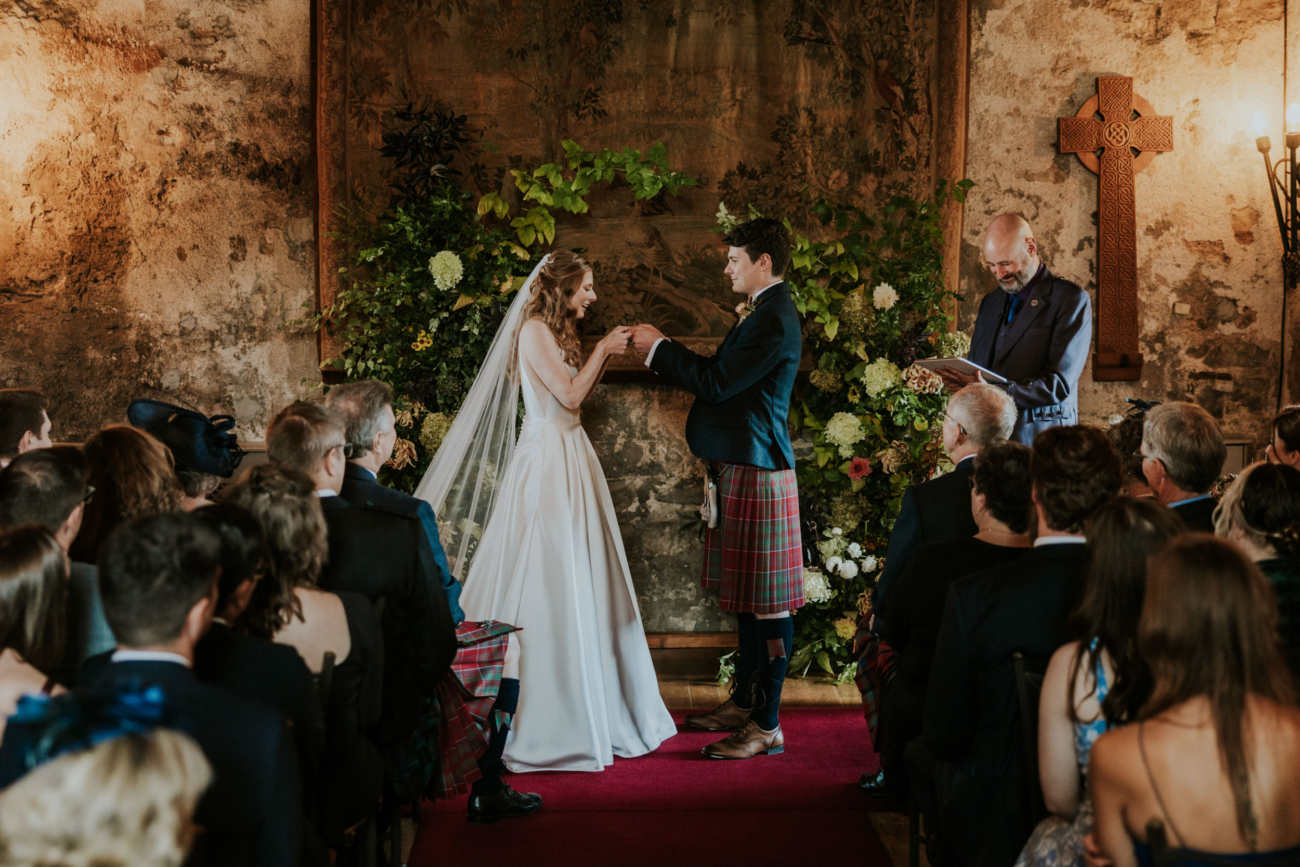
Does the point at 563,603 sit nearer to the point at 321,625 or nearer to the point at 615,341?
the point at 615,341

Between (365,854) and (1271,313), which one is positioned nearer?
(365,854)

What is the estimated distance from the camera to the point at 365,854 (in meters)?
2.56

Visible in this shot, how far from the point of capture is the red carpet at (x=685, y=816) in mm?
3150

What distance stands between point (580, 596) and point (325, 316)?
207 cm

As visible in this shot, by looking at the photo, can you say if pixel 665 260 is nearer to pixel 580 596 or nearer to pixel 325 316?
pixel 325 316

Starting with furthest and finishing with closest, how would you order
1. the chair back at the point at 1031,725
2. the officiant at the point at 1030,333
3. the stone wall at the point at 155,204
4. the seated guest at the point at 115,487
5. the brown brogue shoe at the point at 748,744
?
the stone wall at the point at 155,204 < the officiant at the point at 1030,333 < the brown brogue shoe at the point at 748,744 < the seated guest at the point at 115,487 < the chair back at the point at 1031,725

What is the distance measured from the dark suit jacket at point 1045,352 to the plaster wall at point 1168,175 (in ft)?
2.96

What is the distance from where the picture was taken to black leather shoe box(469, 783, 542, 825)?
338cm

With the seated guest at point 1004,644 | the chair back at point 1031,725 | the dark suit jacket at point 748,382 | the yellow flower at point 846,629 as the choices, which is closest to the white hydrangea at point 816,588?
the yellow flower at point 846,629

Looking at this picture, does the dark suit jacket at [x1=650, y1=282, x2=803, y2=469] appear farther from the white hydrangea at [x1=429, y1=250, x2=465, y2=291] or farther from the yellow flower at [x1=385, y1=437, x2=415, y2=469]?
the yellow flower at [x1=385, y1=437, x2=415, y2=469]

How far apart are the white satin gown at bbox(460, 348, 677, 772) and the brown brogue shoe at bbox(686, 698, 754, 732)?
5.3 inches

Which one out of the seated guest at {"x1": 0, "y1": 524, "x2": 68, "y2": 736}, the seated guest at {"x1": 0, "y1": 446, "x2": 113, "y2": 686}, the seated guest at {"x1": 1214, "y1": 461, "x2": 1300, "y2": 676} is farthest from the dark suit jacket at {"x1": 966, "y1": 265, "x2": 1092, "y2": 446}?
the seated guest at {"x1": 0, "y1": 524, "x2": 68, "y2": 736}

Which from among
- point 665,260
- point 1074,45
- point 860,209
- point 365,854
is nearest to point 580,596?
point 365,854

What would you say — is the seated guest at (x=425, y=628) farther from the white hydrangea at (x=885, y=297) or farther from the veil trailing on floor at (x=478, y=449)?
the white hydrangea at (x=885, y=297)
